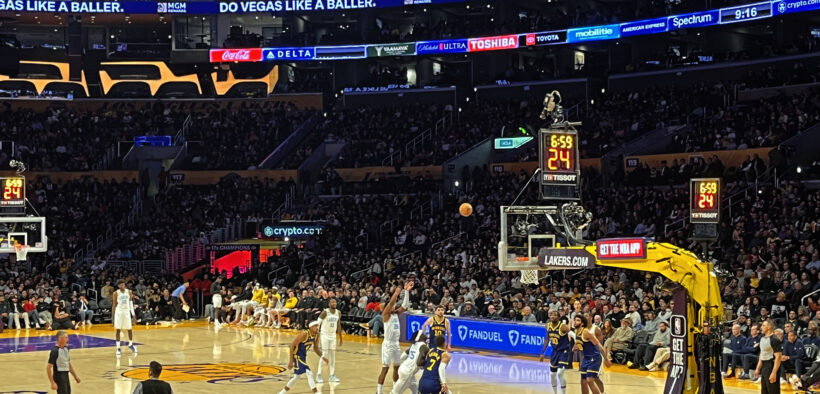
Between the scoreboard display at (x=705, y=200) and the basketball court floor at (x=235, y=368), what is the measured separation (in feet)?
11.8

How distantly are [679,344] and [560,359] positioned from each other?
3823mm

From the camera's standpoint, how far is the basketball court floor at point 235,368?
2398 centimetres

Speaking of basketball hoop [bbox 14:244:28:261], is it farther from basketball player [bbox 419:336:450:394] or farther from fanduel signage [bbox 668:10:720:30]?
fanduel signage [bbox 668:10:720:30]

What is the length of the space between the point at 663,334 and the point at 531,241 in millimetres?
7128

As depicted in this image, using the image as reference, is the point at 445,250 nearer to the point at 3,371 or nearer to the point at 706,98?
the point at 706,98

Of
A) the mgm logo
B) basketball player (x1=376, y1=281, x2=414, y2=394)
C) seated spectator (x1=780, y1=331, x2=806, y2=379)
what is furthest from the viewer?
the mgm logo

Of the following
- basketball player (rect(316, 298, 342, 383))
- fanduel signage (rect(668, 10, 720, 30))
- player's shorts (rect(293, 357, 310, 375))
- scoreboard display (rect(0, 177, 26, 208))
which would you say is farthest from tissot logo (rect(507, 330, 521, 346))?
fanduel signage (rect(668, 10, 720, 30))

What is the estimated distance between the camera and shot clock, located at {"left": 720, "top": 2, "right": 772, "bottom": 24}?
143ft

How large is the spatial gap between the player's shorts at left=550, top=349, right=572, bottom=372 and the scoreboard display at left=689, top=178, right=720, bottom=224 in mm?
3824

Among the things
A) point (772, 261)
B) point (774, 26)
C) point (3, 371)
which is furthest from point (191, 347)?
point (774, 26)

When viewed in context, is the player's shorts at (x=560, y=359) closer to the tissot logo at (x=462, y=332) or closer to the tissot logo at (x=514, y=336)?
the tissot logo at (x=514, y=336)

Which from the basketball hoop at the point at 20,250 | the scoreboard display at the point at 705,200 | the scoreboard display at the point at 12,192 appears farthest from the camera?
the scoreboard display at the point at 12,192

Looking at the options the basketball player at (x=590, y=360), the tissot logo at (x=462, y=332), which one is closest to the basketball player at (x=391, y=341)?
the basketball player at (x=590, y=360)

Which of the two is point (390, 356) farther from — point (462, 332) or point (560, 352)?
point (462, 332)
